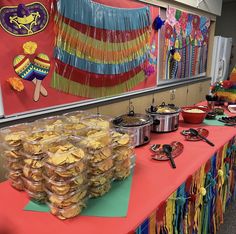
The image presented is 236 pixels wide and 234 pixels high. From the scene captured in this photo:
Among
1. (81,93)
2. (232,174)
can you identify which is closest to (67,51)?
(81,93)

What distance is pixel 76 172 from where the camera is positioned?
0.72 meters

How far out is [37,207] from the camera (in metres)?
0.80

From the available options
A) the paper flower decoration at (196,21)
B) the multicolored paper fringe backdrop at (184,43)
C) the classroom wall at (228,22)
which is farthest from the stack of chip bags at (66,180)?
the classroom wall at (228,22)

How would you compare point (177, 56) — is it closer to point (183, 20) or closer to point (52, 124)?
point (183, 20)

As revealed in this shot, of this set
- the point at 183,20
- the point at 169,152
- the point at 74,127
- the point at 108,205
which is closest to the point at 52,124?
the point at 74,127

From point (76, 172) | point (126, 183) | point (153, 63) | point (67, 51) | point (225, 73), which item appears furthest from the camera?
point (225, 73)

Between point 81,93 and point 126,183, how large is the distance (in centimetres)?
66

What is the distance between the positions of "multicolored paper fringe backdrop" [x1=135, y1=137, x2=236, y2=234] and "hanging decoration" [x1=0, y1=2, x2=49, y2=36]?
0.97 meters

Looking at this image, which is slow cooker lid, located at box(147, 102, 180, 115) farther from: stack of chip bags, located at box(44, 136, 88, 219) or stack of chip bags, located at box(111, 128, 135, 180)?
stack of chip bags, located at box(44, 136, 88, 219)

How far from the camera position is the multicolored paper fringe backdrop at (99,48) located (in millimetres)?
1247

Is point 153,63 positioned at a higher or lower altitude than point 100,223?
higher

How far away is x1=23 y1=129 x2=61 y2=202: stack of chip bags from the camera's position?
79 cm

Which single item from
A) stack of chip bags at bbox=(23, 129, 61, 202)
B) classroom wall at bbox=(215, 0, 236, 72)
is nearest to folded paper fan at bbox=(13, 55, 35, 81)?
stack of chip bags at bbox=(23, 129, 61, 202)

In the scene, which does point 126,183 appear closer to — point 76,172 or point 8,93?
point 76,172
